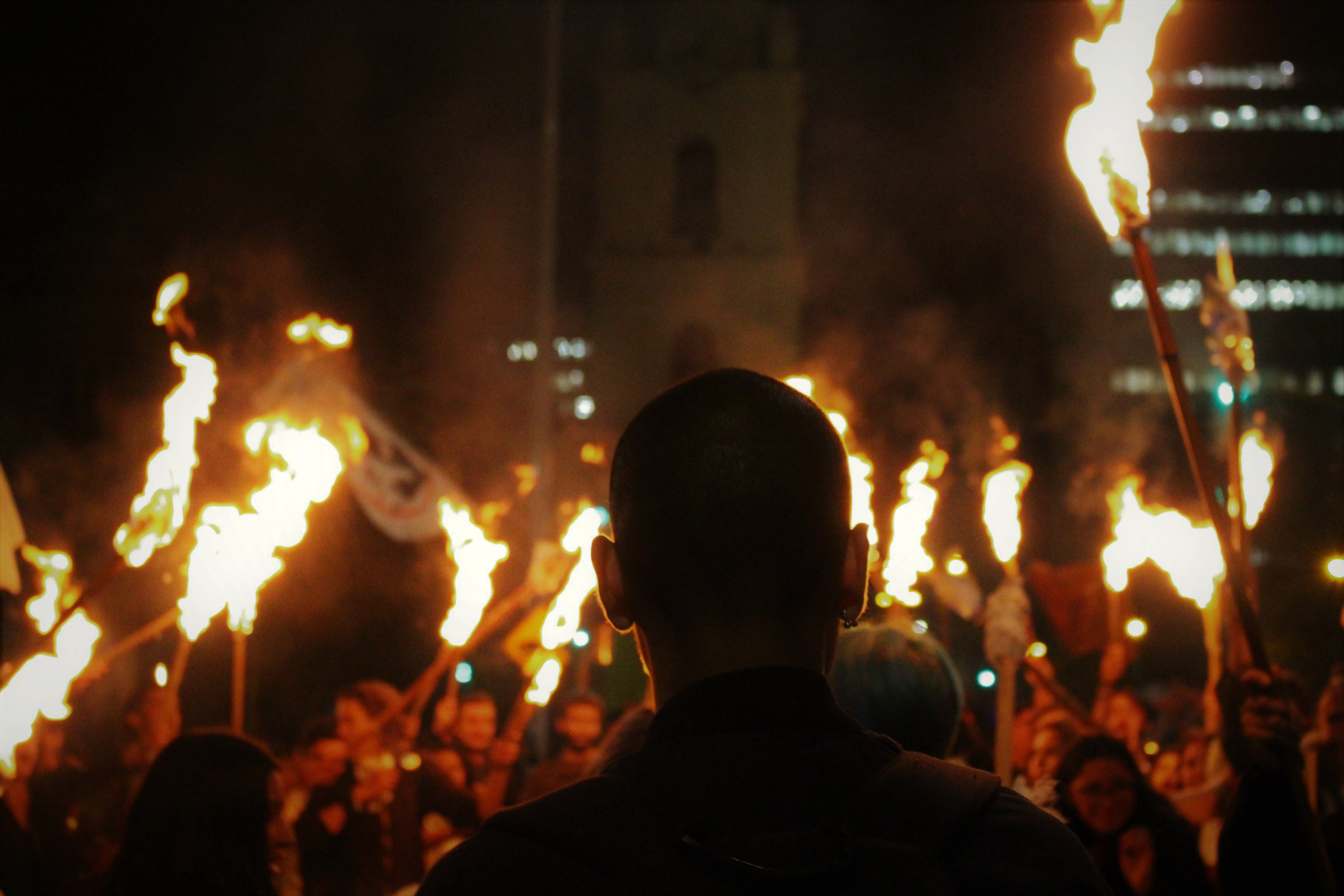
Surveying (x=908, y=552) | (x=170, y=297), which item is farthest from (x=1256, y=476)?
(x=170, y=297)

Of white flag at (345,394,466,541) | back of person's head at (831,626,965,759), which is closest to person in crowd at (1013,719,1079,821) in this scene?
back of person's head at (831,626,965,759)

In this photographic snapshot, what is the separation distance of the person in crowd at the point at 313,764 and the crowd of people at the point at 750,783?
0.04 feet

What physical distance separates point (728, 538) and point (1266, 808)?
106 inches

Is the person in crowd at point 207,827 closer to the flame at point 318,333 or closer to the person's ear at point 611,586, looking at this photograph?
the person's ear at point 611,586

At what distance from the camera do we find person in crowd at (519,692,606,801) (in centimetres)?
628

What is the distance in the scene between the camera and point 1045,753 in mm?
4992

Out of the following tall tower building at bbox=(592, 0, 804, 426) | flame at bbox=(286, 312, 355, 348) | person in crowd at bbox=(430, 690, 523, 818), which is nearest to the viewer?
person in crowd at bbox=(430, 690, 523, 818)

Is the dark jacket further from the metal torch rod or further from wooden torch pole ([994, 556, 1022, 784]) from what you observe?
wooden torch pole ([994, 556, 1022, 784])

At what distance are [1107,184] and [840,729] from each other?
2751 millimetres

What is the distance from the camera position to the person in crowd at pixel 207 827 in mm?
3070

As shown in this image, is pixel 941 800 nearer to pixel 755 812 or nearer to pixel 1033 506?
pixel 755 812

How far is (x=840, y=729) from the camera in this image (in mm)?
1354

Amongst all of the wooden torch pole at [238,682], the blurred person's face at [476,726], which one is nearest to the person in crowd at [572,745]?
the blurred person's face at [476,726]

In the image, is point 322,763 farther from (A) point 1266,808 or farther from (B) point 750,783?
(B) point 750,783
